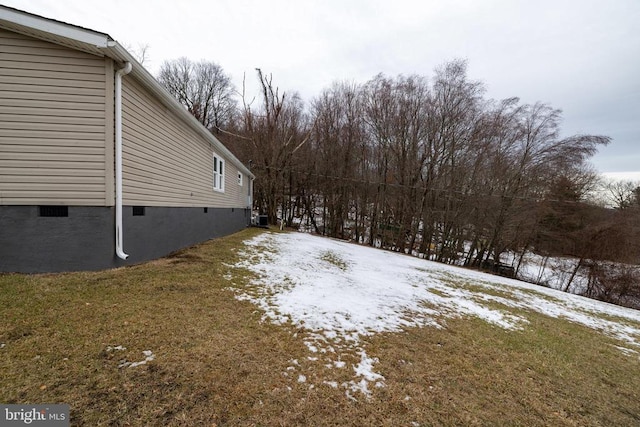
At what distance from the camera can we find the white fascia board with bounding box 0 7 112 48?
Answer: 12.2 ft

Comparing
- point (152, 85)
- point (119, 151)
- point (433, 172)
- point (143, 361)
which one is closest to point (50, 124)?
point (119, 151)

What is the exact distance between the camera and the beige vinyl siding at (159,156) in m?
4.66

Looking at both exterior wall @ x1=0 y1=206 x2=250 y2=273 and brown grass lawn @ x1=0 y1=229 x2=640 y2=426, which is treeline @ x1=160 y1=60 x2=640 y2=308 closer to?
brown grass lawn @ x1=0 y1=229 x2=640 y2=426

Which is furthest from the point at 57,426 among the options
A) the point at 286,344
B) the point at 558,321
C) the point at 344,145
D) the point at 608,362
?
the point at 344,145

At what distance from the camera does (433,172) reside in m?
17.7

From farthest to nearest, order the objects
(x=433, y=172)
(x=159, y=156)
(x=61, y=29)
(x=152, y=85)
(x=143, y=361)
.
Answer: (x=433, y=172), (x=159, y=156), (x=152, y=85), (x=61, y=29), (x=143, y=361)

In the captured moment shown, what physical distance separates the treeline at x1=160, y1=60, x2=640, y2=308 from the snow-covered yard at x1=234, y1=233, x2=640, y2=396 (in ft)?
33.1

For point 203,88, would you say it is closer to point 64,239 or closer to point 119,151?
point 119,151

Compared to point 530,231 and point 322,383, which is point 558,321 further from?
point 530,231

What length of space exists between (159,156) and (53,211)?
2.15m

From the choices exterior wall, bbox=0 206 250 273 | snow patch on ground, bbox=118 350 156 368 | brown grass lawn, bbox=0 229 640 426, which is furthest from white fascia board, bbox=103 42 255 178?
snow patch on ground, bbox=118 350 156 368

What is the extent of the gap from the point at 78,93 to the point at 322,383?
219 inches

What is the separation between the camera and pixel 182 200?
684cm

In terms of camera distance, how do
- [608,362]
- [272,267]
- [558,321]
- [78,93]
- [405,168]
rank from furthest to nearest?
[405,168] → [272,267] → [558,321] → [78,93] → [608,362]
